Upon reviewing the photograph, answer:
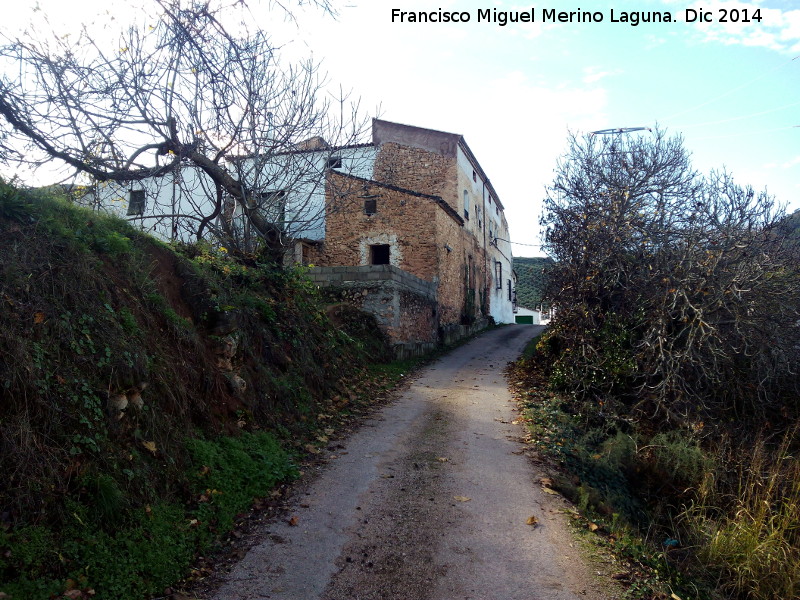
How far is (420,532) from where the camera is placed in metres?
4.74

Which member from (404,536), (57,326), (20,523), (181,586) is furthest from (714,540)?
(57,326)

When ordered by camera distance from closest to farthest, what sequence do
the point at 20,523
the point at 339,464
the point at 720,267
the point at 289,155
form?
the point at 20,523 < the point at 339,464 < the point at 720,267 < the point at 289,155

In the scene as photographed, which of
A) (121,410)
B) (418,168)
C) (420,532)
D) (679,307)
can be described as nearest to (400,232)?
(418,168)

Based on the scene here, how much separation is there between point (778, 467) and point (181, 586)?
284 inches

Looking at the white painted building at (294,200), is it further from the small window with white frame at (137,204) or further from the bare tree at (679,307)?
the bare tree at (679,307)

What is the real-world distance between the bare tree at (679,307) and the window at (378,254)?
9.47 metres

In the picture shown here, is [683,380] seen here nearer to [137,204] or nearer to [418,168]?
[137,204]

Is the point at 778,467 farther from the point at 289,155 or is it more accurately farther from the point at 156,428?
the point at 289,155

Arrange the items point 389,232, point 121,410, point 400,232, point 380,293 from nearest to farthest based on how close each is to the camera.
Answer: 1. point 121,410
2. point 380,293
3. point 400,232
4. point 389,232

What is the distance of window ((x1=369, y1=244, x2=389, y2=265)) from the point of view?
2050 cm

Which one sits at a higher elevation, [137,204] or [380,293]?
[137,204]

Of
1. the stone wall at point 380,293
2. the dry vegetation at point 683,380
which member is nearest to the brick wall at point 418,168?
the stone wall at point 380,293

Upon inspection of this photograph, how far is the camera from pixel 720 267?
377 inches

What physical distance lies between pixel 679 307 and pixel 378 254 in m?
12.5
